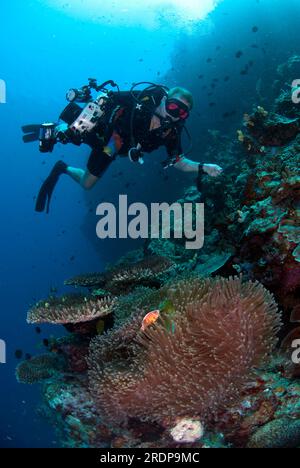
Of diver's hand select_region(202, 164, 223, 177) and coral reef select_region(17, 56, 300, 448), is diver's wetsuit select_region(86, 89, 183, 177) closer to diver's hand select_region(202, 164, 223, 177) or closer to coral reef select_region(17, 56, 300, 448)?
diver's hand select_region(202, 164, 223, 177)

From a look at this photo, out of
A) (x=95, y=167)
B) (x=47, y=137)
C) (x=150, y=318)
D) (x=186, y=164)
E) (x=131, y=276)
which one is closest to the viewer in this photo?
(x=150, y=318)

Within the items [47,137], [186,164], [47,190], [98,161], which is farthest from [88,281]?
[47,190]

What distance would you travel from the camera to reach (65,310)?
3738 millimetres

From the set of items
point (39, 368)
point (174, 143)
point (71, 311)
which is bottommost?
point (39, 368)

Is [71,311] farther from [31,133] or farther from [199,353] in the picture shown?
[31,133]

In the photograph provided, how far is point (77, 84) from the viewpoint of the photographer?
7219 cm

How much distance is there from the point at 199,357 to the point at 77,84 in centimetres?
7872

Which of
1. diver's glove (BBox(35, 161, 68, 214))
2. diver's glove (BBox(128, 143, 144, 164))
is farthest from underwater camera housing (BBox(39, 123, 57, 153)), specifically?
diver's glove (BBox(128, 143, 144, 164))

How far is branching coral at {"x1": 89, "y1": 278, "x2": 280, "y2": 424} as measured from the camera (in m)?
2.44

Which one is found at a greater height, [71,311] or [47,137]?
[47,137]

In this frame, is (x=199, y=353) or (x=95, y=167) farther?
(x=95, y=167)

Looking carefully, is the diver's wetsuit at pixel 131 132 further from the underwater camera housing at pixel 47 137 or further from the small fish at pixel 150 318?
the small fish at pixel 150 318

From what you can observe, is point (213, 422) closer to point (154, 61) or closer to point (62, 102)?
point (154, 61)

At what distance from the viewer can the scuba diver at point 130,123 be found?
5805 mm
